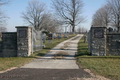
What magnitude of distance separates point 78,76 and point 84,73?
1.56 feet

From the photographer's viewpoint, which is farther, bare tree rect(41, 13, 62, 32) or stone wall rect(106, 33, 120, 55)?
bare tree rect(41, 13, 62, 32)

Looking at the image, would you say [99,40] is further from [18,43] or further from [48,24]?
[48,24]

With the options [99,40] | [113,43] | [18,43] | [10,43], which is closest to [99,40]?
[99,40]

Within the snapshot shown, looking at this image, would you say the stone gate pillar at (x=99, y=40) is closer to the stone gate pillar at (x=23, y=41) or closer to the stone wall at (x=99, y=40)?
the stone wall at (x=99, y=40)

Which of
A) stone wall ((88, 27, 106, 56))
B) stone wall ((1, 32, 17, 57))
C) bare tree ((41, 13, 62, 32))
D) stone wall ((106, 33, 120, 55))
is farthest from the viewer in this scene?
bare tree ((41, 13, 62, 32))

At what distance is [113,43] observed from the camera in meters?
9.34

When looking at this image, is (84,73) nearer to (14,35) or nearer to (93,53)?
(93,53)

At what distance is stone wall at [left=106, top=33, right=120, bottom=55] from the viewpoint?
9.32 m

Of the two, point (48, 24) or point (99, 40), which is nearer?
point (99, 40)

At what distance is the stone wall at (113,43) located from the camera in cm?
932

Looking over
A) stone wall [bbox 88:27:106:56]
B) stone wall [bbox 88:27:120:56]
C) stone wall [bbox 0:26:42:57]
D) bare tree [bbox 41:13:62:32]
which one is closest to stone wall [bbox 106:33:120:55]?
stone wall [bbox 88:27:120:56]

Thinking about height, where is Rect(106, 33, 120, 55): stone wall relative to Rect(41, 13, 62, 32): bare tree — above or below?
below

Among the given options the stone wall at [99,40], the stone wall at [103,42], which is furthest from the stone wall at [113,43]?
the stone wall at [99,40]

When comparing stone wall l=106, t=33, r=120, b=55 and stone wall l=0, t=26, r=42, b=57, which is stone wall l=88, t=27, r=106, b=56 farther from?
stone wall l=0, t=26, r=42, b=57
